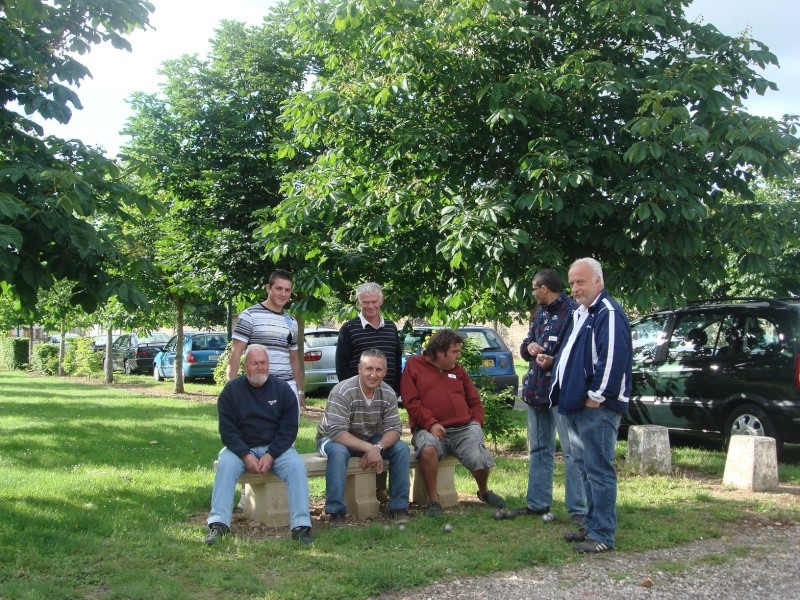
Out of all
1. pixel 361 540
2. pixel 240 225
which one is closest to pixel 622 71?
pixel 361 540

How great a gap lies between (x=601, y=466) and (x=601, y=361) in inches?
28.5

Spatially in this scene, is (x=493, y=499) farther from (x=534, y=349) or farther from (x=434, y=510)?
(x=534, y=349)

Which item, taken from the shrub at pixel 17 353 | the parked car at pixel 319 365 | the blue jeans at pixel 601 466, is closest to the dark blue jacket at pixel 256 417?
the blue jeans at pixel 601 466

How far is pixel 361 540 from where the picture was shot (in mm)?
5727

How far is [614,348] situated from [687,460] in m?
4.57

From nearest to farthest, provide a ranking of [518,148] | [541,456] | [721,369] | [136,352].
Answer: [541,456] < [518,148] < [721,369] < [136,352]

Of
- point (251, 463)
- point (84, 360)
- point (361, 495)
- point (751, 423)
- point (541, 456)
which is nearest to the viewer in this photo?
point (251, 463)

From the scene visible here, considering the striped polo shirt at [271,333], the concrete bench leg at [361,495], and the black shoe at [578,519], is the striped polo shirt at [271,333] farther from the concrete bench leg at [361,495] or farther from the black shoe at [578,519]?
the black shoe at [578,519]

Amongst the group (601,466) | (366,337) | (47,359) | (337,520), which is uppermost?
(366,337)

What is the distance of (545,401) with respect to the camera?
20.8 ft

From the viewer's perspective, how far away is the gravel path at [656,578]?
466 cm

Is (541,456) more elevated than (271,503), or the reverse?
(541,456)

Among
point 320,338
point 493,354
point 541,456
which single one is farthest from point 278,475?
point 320,338

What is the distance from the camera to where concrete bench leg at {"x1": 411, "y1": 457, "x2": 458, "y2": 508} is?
6.97m
